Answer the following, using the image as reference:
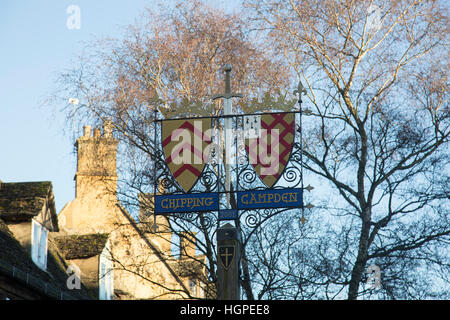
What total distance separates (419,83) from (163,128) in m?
8.13

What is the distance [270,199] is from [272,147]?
48.1 inches

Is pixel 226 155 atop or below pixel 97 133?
below

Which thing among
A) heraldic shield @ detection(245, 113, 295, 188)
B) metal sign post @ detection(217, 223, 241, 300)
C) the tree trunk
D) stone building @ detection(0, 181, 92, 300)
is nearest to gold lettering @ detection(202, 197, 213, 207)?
metal sign post @ detection(217, 223, 241, 300)

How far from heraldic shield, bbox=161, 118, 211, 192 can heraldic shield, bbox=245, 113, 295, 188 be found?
2.41ft

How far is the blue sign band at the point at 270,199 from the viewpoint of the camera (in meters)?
12.5

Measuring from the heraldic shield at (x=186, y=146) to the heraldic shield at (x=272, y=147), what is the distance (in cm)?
73

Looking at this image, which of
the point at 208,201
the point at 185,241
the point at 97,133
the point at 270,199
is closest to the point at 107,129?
the point at 97,133

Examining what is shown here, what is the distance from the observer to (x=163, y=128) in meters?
13.7

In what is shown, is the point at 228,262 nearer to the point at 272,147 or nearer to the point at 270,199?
the point at 270,199

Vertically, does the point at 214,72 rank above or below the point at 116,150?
above

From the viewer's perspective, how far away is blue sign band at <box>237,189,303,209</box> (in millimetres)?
12492

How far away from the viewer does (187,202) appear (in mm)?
12867
